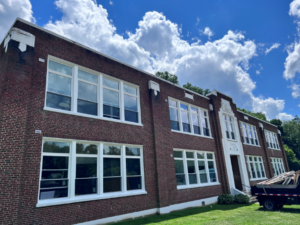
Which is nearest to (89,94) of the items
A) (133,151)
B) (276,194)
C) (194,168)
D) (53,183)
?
(133,151)

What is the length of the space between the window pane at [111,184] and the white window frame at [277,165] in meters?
22.3

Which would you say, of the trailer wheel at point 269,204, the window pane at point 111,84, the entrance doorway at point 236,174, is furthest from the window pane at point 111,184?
the entrance doorway at point 236,174

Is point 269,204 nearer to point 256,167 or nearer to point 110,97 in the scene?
point 110,97

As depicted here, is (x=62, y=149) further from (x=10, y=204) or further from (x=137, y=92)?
(x=137, y=92)

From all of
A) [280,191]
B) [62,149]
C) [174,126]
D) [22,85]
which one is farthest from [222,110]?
[22,85]

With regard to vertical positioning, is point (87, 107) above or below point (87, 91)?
below

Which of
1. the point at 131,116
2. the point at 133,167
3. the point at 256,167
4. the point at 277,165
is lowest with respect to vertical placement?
the point at 256,167

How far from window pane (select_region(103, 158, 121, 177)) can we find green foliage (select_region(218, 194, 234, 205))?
346 inches

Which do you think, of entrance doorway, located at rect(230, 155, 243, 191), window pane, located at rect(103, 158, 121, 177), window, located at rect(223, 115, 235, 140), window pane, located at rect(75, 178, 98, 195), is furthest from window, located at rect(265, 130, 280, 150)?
window pane, located at rect(75, 178, 98, 195)

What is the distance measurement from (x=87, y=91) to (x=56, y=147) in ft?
10.0

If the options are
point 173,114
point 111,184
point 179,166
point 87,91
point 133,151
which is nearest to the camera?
point 111,184

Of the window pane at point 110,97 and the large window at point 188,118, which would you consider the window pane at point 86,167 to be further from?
the large window at point 188,118

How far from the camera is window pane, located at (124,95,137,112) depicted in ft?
39.3

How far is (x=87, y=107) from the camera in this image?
33.2 ft
